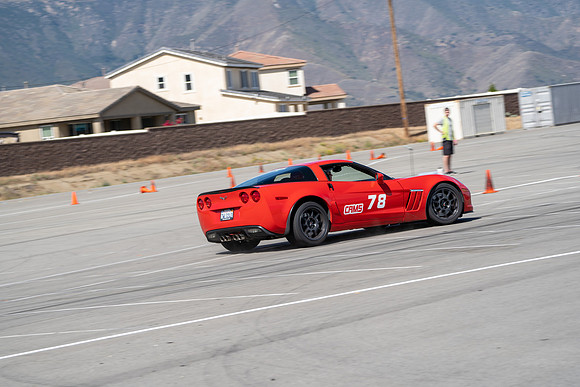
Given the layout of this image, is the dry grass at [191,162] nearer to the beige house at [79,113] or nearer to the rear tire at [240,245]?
the beige house at [79,113]

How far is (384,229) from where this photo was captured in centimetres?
1287

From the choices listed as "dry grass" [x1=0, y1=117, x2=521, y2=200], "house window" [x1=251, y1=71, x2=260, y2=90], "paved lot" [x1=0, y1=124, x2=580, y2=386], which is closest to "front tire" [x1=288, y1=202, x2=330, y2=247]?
"paved lot" [x1=0, y1=124, x2=580, y2=386]

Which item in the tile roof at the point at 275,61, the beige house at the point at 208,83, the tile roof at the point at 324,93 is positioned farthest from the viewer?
the tile roof at the point at 324,93

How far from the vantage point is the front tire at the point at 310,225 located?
11.2 metres

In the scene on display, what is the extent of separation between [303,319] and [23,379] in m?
2.33

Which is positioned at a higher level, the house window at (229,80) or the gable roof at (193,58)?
the gable roof at (193,58)

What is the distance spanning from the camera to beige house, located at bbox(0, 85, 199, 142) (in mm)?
47844

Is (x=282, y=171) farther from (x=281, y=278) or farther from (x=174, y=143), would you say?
(x=174, y=143)

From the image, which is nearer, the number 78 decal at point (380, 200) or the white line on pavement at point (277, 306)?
the white line on pavement at point (277, 306)

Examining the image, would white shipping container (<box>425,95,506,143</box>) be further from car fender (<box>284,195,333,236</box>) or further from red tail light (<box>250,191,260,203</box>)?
red tail light (<box>250,191,260,203</box>)

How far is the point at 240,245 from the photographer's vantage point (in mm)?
12461

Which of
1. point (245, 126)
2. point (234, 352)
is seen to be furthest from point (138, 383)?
point (245, 126)

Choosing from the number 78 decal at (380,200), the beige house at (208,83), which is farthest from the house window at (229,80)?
the number 78 decal at (380,200)

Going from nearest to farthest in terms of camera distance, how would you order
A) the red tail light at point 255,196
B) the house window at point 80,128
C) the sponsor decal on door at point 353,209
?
the red tail light at point 255,196 → the sponsor decal on door at point 353,209 → the house window at point 80,128
